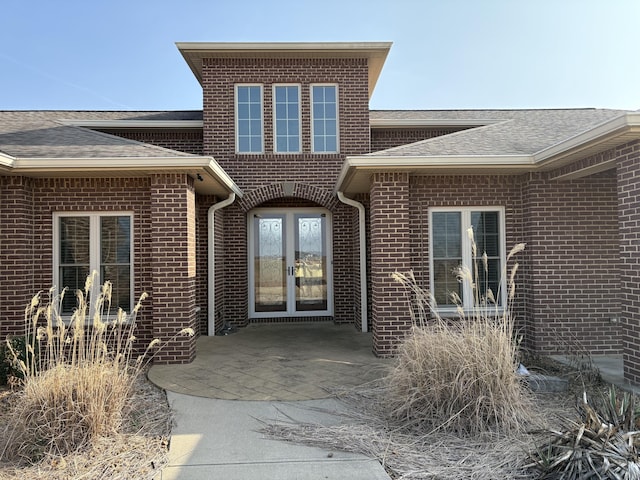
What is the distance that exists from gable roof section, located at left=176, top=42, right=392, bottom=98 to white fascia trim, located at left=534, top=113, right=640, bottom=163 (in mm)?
5110

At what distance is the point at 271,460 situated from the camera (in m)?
3.43

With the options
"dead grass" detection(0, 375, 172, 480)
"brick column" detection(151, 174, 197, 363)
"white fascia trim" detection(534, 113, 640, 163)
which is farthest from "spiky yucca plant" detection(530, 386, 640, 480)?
"brick column" detection(151, 174, 197, 363)

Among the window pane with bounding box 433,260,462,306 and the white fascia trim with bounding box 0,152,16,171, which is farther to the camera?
the window pane with bounding box 433,260,462,306

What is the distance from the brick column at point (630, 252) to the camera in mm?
4906

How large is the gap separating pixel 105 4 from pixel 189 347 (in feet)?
26.0

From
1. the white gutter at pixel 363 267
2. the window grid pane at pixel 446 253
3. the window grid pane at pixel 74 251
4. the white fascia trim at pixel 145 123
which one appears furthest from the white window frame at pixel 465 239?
the white fascia trim at pixel 145 123

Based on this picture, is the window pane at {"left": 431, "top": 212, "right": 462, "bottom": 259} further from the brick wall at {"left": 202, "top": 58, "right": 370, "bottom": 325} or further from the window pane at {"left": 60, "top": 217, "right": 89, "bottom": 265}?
the window pane at {"left": 60, "top": 217, "right": 89, "bottom": 265}

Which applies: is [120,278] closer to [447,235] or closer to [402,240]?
[402,240]

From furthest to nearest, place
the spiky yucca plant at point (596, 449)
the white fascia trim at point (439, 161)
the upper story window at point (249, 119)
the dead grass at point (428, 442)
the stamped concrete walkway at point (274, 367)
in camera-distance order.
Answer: the upper story window at point (249, 119)
the white fascia trim at point (439, 161)
the stamped concrete walkway at point (274, 367)
the dead grass at point (428, 442)
the spiky yucca plant at point (596, 449)

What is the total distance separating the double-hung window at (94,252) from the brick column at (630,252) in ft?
23.1

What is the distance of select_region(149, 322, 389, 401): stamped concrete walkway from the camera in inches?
204

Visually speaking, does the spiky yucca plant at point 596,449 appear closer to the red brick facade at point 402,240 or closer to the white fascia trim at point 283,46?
the red brick facade at point 402,240

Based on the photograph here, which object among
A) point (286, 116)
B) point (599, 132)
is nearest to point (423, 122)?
point (286, 116)

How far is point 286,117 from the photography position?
985 centimetres
